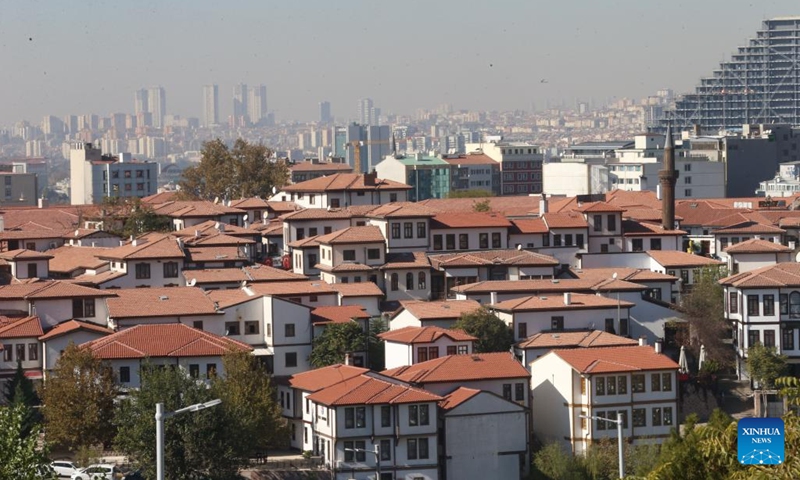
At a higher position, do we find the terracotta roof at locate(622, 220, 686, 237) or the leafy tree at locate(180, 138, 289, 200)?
the leafy tree at locate(180, 138, 289, 200)

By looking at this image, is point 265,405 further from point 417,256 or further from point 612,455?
point 417,256

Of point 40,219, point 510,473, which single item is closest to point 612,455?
point 510,473

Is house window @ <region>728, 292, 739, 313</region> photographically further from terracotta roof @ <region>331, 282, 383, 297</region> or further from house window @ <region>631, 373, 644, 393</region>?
terracotta roof @ <region>331, 282, 383, 297</region>

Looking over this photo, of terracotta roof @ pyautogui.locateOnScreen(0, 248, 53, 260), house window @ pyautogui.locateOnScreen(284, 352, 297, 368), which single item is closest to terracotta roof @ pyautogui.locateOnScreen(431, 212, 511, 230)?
terracotta roof @ pyautogui.locateOnScreen(0, 248, 53, 260)

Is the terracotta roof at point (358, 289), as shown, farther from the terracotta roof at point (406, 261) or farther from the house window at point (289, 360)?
the house window at point (289, 360)

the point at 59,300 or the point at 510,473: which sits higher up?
the point at 59,300

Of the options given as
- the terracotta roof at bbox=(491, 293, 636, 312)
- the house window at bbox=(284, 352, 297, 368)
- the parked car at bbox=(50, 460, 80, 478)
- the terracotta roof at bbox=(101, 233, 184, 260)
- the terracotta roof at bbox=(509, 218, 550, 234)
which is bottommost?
the parked car at bbox=(50, 460, 80, 478)

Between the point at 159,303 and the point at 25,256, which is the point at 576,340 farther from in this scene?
the point at 25,256
